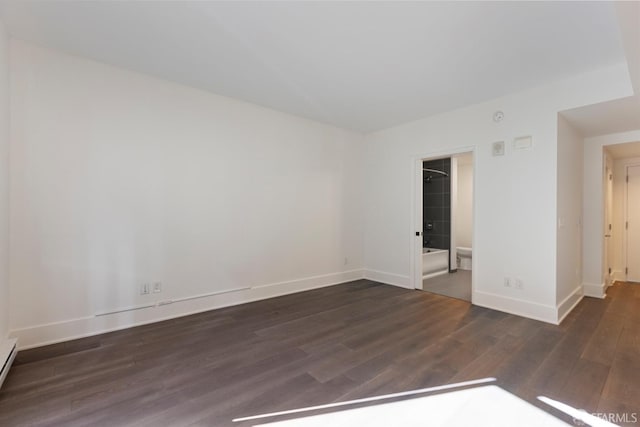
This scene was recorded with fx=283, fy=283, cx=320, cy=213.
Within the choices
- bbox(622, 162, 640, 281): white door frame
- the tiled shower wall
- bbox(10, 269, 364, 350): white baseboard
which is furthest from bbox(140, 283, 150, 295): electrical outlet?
bbox(622, 162, 640, 281): white door frame

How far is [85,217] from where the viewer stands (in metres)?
2.84

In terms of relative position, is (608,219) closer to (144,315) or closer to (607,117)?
(607,117)

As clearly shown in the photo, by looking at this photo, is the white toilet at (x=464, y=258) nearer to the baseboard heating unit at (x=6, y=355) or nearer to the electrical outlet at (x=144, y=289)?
the electrical outlet at (x=144, y=289)

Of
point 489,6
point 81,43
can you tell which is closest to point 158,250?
point 81,43

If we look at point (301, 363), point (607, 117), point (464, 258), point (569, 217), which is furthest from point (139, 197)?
point (464, 258)

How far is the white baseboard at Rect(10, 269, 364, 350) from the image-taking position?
2621 millimetres

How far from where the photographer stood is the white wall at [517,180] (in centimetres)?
316

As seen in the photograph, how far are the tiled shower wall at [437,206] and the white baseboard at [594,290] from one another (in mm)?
2188

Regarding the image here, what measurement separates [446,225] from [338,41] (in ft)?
15.6

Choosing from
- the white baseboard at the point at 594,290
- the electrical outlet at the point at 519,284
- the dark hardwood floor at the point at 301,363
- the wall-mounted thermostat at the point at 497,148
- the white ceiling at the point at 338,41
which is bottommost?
the dark hardwood floor at the point at 301,363

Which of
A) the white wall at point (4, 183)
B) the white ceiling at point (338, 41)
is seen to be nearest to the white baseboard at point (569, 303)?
the white ceiling at point (338, 41)

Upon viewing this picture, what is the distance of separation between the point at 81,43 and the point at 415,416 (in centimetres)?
401

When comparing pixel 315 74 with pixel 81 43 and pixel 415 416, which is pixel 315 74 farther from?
pixel 415 416

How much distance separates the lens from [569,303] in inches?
141
